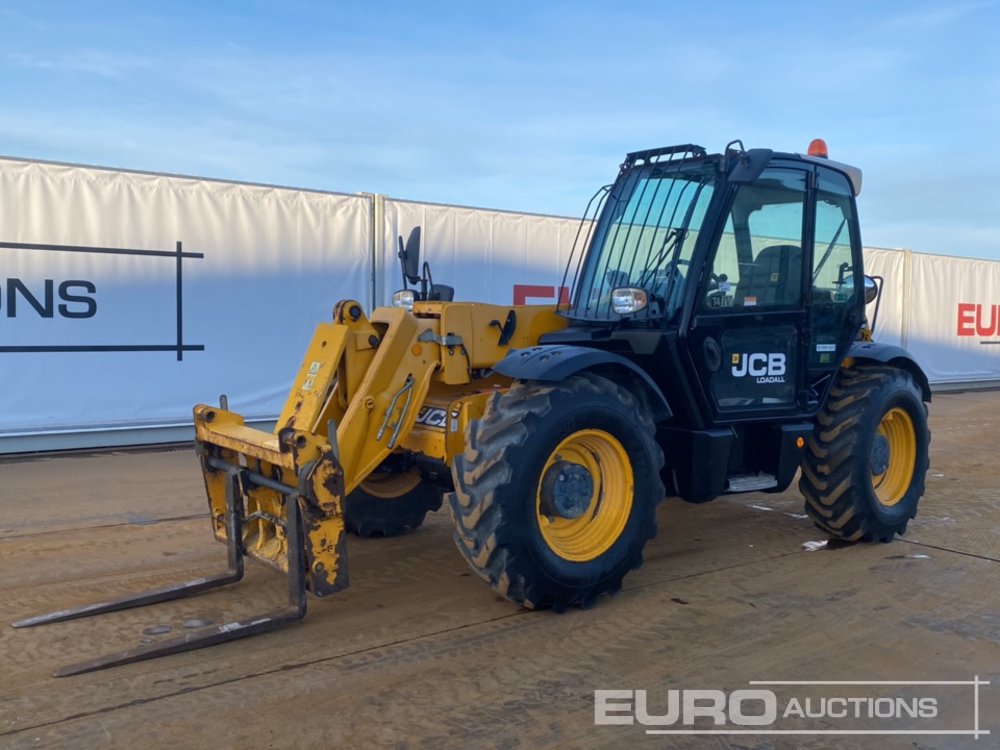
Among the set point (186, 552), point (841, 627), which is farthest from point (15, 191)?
point (841, 627)

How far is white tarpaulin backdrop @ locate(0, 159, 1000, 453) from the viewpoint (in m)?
9.66

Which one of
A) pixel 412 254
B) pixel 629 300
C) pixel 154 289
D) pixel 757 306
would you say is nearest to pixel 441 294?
pixel 412 254

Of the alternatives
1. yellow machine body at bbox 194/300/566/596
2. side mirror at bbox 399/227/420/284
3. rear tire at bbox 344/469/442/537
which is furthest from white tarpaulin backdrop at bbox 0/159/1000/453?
side mirror at bbox 399/227/420/284

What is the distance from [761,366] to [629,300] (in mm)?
1049

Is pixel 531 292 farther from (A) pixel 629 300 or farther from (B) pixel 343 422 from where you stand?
(B) pixel 343 422

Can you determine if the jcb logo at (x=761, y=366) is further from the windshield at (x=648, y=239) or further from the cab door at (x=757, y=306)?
the windshield at (x=648, y=239)

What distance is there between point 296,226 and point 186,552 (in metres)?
6.05

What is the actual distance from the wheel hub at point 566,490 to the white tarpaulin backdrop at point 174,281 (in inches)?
270

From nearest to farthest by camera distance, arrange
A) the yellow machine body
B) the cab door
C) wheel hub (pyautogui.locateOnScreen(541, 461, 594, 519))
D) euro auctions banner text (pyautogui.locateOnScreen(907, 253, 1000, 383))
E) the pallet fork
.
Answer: the pallet fork < the yellow machine body < wheel hub (pyautogui.locateOnScreen(541, 461, 594, 519)) < the cab door < euro auctions banner text (pyautogui.locateOnScreen(907, 253, 1000, 383))

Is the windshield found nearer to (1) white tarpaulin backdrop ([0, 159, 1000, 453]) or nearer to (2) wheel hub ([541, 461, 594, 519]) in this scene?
(2) wheel hub ([541, 461, 594, 519])

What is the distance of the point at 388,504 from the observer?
617 centimetres

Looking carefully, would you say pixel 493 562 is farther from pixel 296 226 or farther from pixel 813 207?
pixel 296 226

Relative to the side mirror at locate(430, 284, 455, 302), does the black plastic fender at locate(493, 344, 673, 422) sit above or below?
below

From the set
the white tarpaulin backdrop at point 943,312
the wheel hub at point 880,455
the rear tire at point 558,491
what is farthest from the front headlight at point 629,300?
the white tarpaulin backdrop at point 943,312
